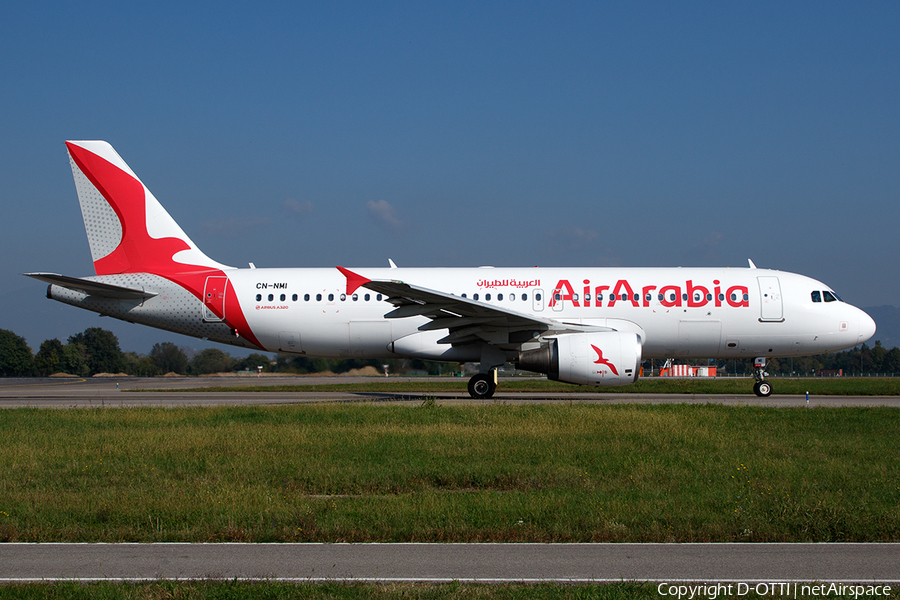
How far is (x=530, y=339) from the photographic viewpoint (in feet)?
64.6

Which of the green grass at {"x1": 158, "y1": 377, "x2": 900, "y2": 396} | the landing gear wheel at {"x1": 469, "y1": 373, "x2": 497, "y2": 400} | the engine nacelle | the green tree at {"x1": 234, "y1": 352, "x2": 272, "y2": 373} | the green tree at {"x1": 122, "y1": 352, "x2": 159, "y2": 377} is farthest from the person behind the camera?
the green tree at {"x1": 234, "y1": 352, "x2": 272, "y2": 373}

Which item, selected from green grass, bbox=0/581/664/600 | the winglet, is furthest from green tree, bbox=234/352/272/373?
green grass, bbox=0/581/664/600

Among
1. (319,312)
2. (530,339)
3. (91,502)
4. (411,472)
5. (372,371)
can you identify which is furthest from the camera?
(372,371)

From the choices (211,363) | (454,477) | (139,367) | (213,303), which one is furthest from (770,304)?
(139,367)

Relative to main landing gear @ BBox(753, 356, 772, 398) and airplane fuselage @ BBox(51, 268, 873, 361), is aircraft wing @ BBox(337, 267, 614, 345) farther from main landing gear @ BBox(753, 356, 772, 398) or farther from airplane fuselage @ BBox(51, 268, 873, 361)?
main landing gear @ BBox(753, 356, 772, 398)

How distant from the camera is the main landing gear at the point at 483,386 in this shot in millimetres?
20484

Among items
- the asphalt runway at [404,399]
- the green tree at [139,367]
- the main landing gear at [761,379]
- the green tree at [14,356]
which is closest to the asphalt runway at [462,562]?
the asphalt runway at [404,399]

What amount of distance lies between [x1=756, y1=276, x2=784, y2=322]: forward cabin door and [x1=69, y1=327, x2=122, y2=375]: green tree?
82.6 meters

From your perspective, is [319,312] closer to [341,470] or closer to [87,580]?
[341,470]

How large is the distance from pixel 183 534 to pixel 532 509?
3.20m

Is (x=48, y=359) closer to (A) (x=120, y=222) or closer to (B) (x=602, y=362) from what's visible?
(A) (x=120, y=222)

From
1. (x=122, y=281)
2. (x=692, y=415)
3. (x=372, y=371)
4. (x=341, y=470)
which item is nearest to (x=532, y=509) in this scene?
(x=341, y=470)

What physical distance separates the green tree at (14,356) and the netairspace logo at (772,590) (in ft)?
293

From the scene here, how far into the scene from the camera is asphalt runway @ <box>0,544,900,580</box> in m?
5.09
